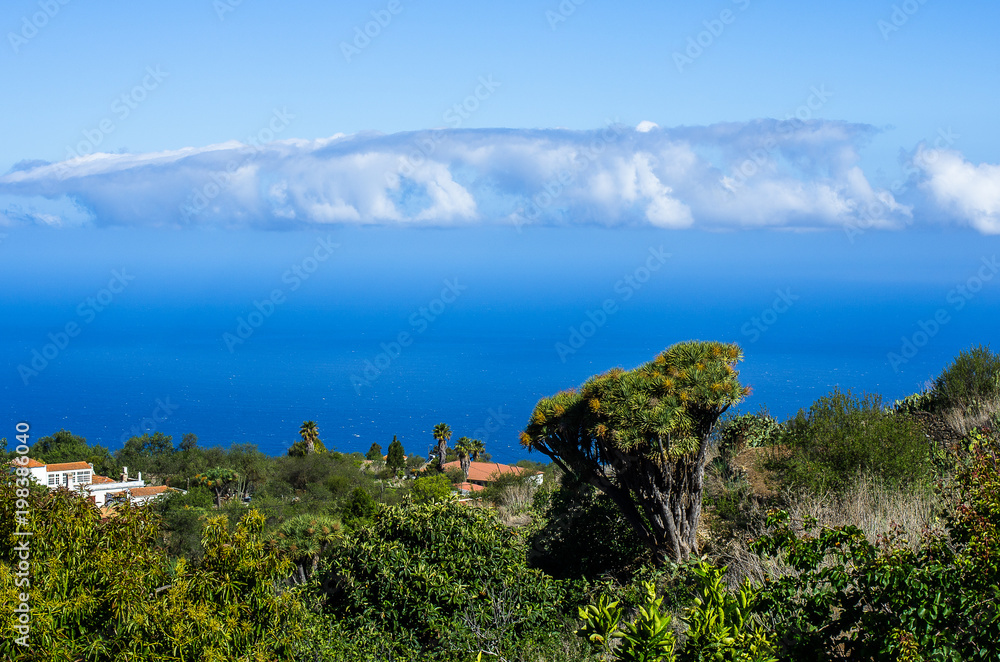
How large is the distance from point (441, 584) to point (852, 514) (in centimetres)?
616

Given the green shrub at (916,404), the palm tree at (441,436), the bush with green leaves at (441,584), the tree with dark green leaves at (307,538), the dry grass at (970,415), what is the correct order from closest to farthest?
the bush with green leaves at (441,584) < the dry grass at (970,415) < the green shrub at (916,404) < the tree with dark green leaves at (307,538) < the palm tree at (441,436)

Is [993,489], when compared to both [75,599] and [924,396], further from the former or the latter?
[924,396]

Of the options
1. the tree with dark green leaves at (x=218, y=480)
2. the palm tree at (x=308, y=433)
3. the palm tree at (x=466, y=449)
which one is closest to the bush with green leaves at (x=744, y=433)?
the tree with dark green leaves at (x=218, y=480)

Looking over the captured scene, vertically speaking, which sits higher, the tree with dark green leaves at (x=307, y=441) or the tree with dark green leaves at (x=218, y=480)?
the tree with dark green leaves at (x=307, y=441)

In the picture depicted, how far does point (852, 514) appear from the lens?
10664 mm

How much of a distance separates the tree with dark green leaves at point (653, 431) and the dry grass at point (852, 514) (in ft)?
3.48

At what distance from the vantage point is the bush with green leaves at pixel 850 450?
12.5 metres

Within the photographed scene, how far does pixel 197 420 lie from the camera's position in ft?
380

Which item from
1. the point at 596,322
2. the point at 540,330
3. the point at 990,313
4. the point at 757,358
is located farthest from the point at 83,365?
the point at 990,313

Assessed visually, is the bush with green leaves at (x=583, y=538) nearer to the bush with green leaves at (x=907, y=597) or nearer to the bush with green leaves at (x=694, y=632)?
the bush with green leaves at (x=907, y=597)

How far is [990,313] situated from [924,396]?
205084 millimetres

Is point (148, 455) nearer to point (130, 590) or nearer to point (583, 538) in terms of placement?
point (583, 538)

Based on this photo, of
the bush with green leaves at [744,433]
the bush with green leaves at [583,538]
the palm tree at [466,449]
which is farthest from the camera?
the palm tree at [466,449]

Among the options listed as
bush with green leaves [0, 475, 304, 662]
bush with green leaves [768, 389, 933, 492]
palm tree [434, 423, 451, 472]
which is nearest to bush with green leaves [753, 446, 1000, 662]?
bush with green leaves [0, 475, 304, 662]
